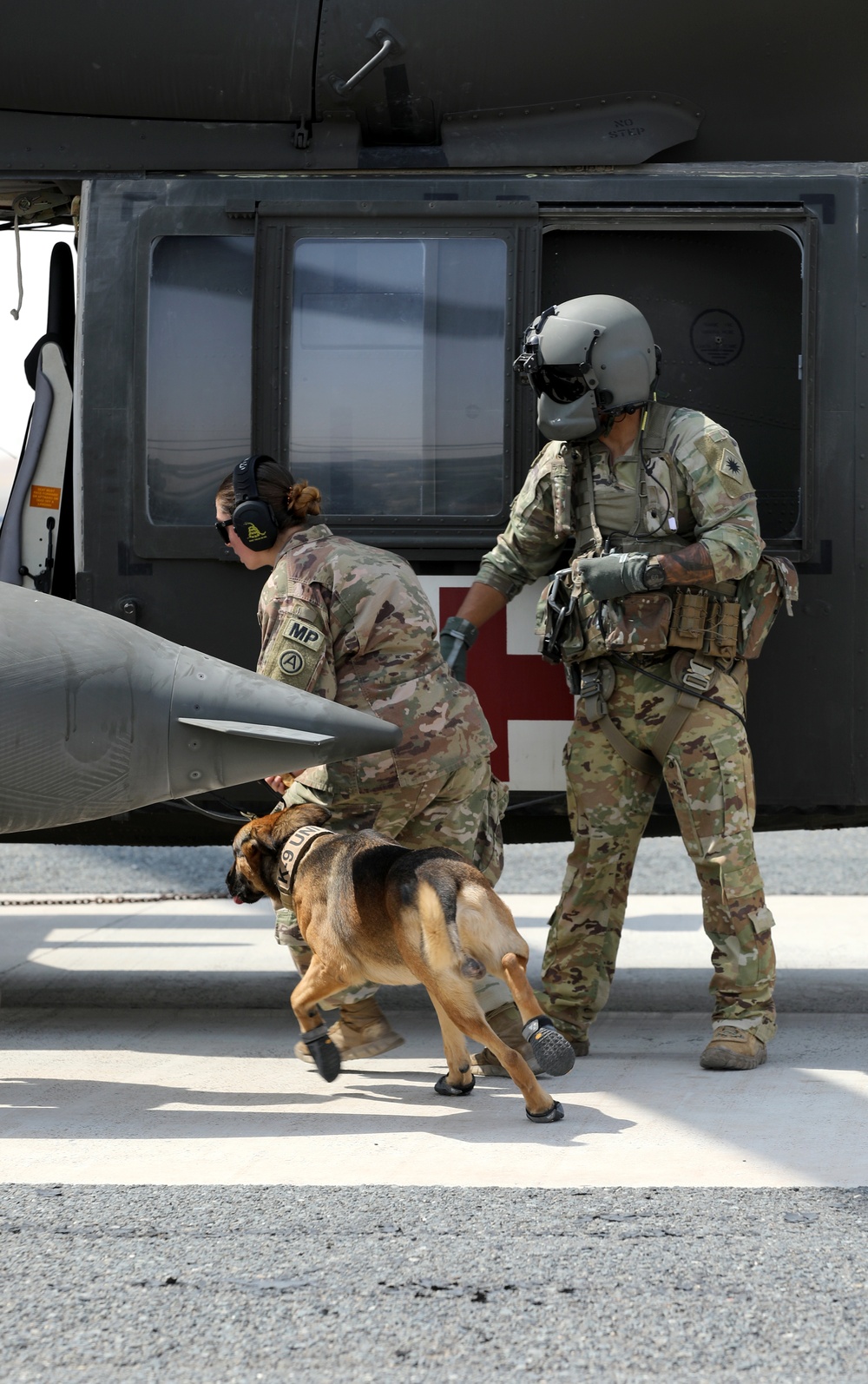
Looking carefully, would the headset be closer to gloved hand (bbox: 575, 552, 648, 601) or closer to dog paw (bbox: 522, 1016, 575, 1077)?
gloved hand (bbox: 575, 552, 648, 601)

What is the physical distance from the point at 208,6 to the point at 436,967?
3.48 metres

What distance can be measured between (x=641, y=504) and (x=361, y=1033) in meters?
1.89

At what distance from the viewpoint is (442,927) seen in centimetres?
393

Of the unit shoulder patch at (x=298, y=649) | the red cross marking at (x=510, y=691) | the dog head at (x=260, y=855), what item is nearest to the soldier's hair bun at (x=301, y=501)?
the unit shoulder patch at (x=298, y=649)

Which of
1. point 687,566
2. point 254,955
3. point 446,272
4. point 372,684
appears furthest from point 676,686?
point 254,955

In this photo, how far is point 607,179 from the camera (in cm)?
527

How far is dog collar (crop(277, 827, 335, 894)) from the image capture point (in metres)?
4.40

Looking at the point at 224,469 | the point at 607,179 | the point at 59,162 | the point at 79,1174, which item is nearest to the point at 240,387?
the point at 224,469

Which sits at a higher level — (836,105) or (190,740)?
(836,105)

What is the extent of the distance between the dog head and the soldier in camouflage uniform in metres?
0.21

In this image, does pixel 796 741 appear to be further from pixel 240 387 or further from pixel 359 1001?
pixel 240 387

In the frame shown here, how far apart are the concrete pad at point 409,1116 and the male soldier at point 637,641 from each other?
34cm

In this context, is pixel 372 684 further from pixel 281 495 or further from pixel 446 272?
pixel 446 272

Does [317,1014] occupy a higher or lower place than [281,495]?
lower
